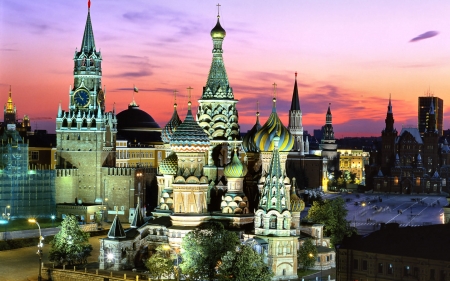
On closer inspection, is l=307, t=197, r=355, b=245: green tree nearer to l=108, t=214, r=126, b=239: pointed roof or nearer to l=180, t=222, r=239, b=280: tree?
l=180, t=222, r=239, b=280: tree

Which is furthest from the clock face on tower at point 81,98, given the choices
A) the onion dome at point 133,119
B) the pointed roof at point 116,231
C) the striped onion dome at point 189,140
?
the pointed roof at point 116,231

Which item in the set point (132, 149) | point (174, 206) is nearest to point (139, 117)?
point (132, 149)

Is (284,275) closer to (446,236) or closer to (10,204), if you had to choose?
(446,236)

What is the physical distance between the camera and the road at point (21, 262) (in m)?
63.8

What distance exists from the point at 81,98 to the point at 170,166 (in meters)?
37.0

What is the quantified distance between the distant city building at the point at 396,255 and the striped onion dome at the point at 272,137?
7.92 metres

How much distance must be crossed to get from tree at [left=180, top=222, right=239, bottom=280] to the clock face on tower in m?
46.4

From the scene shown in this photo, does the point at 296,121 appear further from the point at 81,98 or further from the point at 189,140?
the point at 189,140

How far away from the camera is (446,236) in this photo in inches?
2362

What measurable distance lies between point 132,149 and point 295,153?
52.9m

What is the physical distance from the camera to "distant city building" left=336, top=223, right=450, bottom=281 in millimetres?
57625

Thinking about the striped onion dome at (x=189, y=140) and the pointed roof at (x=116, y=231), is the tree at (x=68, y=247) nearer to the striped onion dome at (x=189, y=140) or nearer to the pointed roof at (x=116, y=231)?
the pointed roof at (x=116, y=231)

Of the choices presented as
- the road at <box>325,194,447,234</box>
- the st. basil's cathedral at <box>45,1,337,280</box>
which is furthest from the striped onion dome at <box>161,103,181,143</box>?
the road at <box>325,194,447,234</box>

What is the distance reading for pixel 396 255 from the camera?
2329 inches
